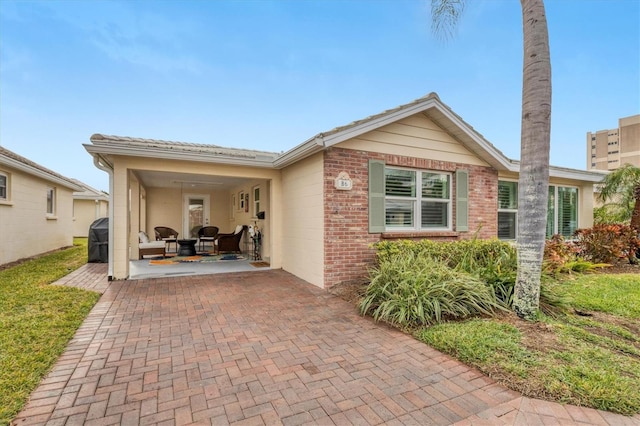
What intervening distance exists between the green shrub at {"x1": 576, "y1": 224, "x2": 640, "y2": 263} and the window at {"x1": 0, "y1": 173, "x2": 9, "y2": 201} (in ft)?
56.1

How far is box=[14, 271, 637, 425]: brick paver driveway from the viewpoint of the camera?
226 cm

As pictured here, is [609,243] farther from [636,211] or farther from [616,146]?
[616,146]

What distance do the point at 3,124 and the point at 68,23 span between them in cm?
926

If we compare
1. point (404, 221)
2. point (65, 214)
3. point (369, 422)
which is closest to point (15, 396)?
point (369, 422)

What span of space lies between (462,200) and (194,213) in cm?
1217

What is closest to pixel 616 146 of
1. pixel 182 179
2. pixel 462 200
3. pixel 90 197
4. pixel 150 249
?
pixel 462 200

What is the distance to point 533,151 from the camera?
4039 millimetres

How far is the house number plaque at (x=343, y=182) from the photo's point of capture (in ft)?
20.7

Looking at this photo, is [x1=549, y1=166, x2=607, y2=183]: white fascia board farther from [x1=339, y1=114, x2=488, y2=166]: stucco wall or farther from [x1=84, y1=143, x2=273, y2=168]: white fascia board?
[x1=84, y1=143, x2=273, y2=168]: white fascia board

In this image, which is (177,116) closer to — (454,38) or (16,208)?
(16,208)

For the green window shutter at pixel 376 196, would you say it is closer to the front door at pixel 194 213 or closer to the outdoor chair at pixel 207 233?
the outdoor chair at pixel 207 233

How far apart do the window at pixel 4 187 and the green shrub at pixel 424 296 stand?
36.6ft

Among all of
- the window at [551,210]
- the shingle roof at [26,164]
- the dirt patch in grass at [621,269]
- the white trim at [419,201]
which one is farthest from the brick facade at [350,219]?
the shingle roof at [26,164]

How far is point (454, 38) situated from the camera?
5.76m
